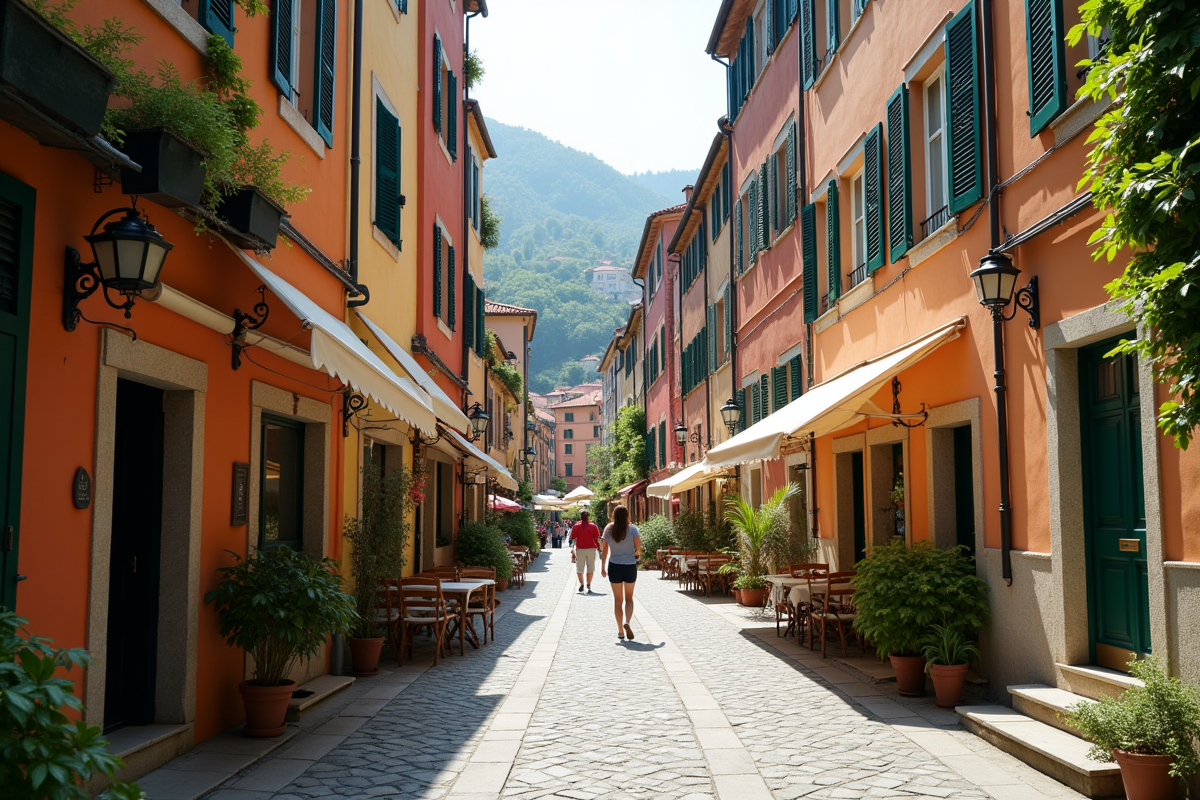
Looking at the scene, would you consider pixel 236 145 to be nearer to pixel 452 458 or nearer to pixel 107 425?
pixel 107 425

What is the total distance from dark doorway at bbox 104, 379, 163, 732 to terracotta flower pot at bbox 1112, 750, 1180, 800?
18.3 feet

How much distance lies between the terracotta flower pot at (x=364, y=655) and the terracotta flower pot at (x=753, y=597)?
777 cm

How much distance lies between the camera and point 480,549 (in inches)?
725

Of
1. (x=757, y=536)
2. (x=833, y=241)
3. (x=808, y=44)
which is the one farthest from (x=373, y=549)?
(x=808, y=44)

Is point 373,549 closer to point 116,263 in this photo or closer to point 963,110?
point 116,263

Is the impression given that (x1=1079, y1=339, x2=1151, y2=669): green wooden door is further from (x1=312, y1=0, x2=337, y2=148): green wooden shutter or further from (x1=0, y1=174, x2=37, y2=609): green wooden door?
(x1=312, y1=0, x2=337, y2=148): green wooden shutter

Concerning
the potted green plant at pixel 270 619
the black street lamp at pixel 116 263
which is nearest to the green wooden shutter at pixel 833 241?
the potted green plant at pixel 270 619

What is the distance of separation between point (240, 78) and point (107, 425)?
2731 mm

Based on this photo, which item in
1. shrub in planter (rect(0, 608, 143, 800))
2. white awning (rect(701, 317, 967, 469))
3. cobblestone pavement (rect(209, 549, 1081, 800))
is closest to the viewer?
shrub in planter (rect(0, 608, 143, 800))

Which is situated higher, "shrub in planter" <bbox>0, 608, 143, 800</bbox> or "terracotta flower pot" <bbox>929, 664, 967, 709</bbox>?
"shrub in planter" <bbox>0, 608, 143, 800</bbox>

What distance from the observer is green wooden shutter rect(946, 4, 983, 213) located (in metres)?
8.27

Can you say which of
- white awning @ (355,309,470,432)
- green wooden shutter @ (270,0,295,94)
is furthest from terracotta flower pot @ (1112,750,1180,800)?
green wooden shutter @ (270,0,295,94)

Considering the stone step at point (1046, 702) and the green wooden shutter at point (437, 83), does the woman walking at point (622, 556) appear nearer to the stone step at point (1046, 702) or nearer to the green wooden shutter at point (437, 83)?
the stone step at point (1046, 702)

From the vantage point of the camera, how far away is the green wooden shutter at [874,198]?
1090cm
